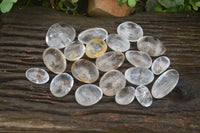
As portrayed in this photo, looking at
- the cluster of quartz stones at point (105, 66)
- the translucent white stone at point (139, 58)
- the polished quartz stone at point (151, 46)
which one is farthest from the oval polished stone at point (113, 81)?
the polished quartz stone at point (151, 46)

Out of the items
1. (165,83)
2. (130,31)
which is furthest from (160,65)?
(130,31)

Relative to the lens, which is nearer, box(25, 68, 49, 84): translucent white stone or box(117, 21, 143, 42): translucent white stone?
box(25, 68, 49, 84): translucent white stone

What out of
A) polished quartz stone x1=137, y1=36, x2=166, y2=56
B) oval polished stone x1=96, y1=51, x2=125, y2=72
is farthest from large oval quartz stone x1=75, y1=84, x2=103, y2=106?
polished quartz stone x1=137, y1=36, x2=166, y2=56

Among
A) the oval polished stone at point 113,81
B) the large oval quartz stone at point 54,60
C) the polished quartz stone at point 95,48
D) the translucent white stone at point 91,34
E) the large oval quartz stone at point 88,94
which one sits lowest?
the large oval quartz stone at point 88,94

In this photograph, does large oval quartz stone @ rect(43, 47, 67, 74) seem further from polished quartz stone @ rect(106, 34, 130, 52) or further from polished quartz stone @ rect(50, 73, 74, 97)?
polished quartz stone @ rect(106, 34, 130, 52)

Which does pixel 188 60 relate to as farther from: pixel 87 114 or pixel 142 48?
pixel 87 114

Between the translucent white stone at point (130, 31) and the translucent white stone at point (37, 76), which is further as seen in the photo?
the translucent white stone at point (130, 31)

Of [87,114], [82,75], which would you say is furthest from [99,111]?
[82,75]

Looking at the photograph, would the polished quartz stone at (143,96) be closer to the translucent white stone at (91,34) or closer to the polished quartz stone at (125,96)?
the polished quartz stone at (125,96)
